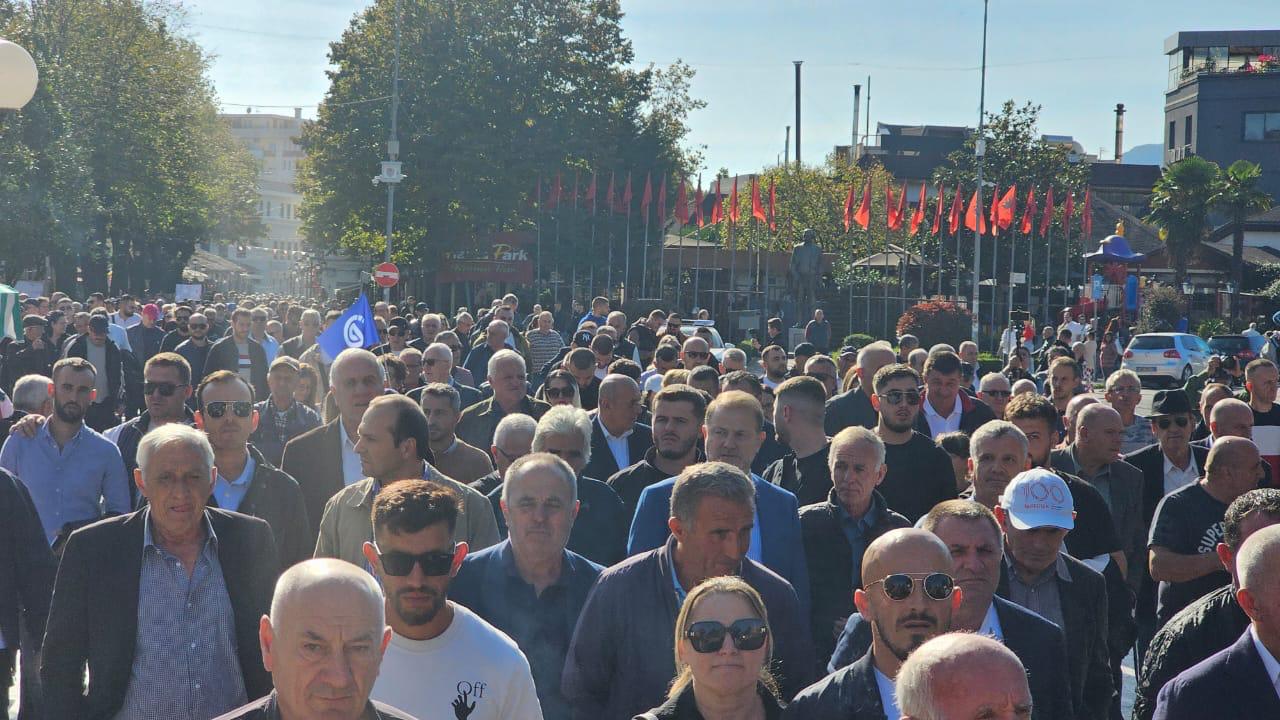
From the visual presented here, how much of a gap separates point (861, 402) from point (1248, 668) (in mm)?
5829

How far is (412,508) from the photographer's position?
449 centimetres

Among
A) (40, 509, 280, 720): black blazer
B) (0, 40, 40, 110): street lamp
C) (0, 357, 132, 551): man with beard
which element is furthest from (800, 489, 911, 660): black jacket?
(0, 40, 40, 110): street lamp

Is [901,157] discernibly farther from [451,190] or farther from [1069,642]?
[1069,642]

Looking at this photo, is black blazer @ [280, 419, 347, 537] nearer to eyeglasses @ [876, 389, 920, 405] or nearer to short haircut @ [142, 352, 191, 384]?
short haircut @ [142, 352, 191, 384]

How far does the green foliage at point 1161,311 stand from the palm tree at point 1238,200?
24.8 ft

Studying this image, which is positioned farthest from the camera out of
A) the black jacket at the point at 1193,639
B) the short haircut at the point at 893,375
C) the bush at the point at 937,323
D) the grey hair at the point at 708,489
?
the bush at the point at 937,323

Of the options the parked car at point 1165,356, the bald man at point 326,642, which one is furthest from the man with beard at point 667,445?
the parked car at point 1165,356

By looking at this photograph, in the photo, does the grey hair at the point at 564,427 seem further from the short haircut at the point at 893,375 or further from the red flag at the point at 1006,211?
the red flag at the point at 1006,211

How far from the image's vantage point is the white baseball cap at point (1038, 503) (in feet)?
17.9

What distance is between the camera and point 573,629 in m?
5.31

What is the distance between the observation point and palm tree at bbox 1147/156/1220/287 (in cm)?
6009

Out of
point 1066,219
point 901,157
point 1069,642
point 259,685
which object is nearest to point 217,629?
point 259,685

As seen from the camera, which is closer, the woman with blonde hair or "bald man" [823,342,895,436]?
the woman with blonde hair

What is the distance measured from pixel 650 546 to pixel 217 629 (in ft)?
5.84
